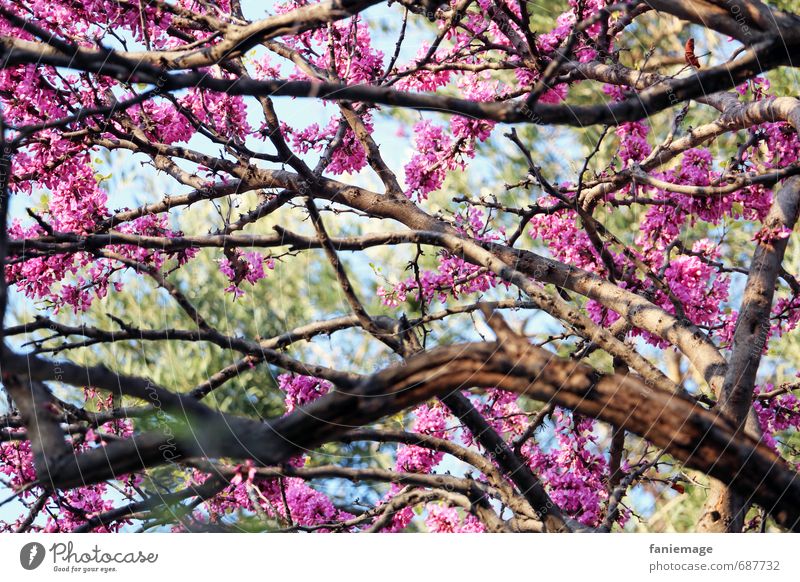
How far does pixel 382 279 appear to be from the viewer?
421 centimetres

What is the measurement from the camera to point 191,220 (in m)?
4.26

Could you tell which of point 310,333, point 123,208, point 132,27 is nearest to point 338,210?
point 310,333

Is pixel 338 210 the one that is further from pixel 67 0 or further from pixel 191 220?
pixel 67 0
